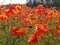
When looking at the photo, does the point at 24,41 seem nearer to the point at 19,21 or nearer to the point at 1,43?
the point at 1,43

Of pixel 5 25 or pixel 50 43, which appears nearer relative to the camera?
pixel 50 43

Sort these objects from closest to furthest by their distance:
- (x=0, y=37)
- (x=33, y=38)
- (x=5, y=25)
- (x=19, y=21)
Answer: (x=33, y=38), (x=0, y=37), (x=5, y=25), (x=19, y=21)

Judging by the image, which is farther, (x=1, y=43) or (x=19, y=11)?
(x=19, y=11)

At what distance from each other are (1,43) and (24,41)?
265 millimetres

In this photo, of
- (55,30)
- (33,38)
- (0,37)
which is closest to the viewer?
(33,38)

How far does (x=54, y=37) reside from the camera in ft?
10.4

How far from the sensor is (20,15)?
4.03m

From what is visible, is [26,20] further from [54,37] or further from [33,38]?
[33,38]

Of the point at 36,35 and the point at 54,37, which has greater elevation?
the point at 36,35

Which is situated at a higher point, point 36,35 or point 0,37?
point 36,35

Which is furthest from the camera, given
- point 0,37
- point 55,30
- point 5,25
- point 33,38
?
point 5,25

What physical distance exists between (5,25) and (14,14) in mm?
512

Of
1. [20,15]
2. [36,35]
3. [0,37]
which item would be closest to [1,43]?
[0,37]

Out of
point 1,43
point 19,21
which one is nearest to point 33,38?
point 1,43
